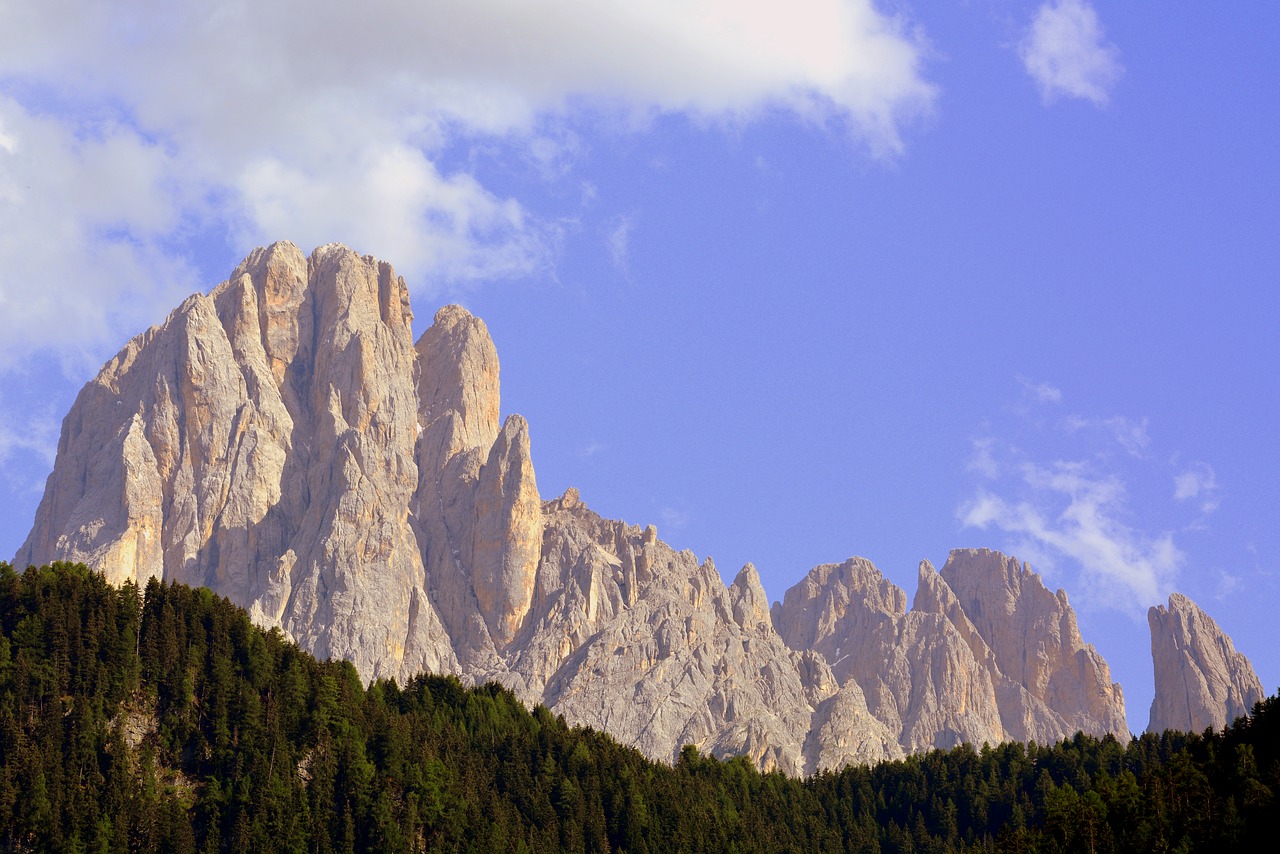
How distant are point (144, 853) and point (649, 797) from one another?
56948mm

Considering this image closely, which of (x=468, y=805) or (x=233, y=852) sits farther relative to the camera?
(x=468, y=805)

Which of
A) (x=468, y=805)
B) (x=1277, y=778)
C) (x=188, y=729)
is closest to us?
(x=1277, y=778)

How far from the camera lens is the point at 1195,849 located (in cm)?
13775

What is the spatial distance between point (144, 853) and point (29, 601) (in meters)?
30.9

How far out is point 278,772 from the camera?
166 metres

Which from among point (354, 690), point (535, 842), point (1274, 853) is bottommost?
point (1274, 853)

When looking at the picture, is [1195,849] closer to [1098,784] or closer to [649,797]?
[1098,784]

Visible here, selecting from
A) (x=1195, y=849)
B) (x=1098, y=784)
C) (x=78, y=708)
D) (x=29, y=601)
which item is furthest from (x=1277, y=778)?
(x=29, y=601)

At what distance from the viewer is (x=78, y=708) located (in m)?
161

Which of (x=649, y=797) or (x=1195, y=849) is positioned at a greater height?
(x=649, y=797)

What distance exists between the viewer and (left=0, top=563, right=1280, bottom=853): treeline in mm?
148625

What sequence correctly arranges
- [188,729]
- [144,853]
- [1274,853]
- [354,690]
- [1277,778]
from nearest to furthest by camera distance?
[1274,853]
[1277,778]
[144,853]
[188,729]
[354,690]

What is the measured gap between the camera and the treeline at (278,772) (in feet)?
488

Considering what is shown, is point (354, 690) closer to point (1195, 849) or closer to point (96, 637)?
point (96, 637)
